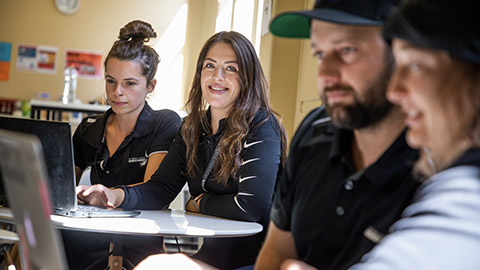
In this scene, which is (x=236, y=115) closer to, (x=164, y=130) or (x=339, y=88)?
(x=164, y=130)

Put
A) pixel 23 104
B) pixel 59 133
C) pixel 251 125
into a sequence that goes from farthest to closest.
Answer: pixel 23 104
pixel 251 125
pixel 59 133

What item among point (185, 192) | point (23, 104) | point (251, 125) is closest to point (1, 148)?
point (251, 125)

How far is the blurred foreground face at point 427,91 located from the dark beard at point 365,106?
27cm

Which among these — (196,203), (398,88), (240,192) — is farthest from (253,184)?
(398,88)

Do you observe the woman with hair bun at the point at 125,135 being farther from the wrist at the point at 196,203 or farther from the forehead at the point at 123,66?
the wrist at the point at 196,203

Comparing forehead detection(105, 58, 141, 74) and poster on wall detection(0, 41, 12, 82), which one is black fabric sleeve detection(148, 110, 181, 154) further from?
poster on wall detection(0, 41, 12, 82)

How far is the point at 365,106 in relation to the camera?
1.03 meters

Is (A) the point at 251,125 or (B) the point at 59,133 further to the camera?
(A) the point at 251,125

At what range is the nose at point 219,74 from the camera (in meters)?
2.32

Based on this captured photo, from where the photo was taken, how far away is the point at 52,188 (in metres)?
1.78

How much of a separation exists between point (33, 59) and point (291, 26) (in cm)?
691

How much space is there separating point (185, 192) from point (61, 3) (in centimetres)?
362

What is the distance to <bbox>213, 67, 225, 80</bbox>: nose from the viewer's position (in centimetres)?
232

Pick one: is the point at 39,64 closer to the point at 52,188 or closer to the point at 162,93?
the point at 162,93
